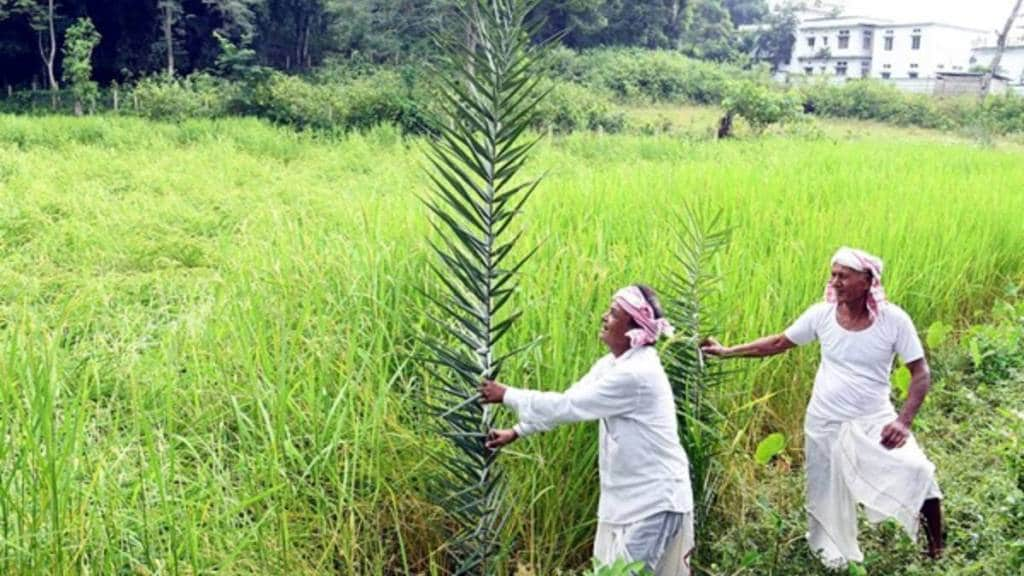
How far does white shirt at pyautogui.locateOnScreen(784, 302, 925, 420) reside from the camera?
110 inches

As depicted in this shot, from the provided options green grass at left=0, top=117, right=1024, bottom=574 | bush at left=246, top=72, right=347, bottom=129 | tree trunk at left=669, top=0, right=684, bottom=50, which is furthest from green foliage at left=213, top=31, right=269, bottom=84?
tree trunk at left=669, top=0, right=684, bottom=50

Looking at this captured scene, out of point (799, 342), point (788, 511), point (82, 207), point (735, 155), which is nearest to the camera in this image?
point (799, 342)

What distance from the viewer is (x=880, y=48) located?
45.2m

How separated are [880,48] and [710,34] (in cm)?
928

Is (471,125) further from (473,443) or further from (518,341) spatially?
(518,341)

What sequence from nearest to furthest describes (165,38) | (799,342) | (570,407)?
(570,407) < (799,342) < (165,38)

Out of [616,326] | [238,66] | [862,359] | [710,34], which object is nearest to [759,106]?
[238,66]

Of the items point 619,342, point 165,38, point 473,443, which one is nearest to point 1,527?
point 473,443

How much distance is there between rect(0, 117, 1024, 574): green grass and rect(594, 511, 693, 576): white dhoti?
1.12 feet

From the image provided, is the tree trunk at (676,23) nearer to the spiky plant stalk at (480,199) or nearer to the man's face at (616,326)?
the man's face at (616,326)

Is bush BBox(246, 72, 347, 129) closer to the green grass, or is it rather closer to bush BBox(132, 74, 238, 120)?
bush BBox(132, 74, 238, 120)

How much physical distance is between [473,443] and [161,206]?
669 cm

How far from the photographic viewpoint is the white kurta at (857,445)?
2.80 meters

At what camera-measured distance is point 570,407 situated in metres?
2.17
